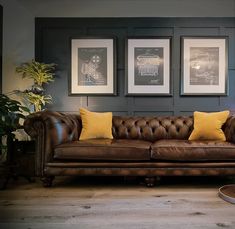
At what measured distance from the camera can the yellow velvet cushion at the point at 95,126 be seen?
3.31 m

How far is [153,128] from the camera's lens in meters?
3.51

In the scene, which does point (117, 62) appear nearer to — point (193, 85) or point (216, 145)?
point (193, 85)

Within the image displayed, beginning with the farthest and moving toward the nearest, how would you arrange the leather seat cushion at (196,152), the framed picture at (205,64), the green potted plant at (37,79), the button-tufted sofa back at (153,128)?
the framed picture at (205,64) → the green potted plant at (37,79) → the button-tufted sofa back at (153,128) → the leather seat cushion at (196,152)

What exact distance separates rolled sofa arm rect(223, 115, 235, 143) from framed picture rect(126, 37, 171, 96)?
1.04 metres

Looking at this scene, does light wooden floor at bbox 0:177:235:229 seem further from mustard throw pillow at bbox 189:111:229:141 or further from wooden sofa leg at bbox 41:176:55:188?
mustard throw pillow at bbox 189:111:229:141

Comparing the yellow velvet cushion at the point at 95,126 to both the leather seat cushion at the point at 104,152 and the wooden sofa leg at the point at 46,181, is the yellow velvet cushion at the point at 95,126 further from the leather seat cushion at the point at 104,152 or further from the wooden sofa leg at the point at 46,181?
the wooden sofa leg at the point at 46,181

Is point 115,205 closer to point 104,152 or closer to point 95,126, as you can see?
point 104,152

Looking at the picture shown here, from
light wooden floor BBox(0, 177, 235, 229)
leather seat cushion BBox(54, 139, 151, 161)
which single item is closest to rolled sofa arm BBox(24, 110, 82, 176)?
leather seat cushion BBox(54, 139, 151, 161)

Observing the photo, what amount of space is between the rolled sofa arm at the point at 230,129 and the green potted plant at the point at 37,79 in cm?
240

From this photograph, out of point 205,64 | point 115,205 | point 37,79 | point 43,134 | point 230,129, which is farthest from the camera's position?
point 205,64

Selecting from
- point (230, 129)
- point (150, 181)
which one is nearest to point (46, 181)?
point (150, 181)

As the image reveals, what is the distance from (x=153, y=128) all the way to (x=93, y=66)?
53.0 inches

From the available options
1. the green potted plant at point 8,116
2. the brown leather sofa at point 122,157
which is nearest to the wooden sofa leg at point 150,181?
the brown leather sofa at point 122,157

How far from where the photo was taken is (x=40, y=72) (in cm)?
386
